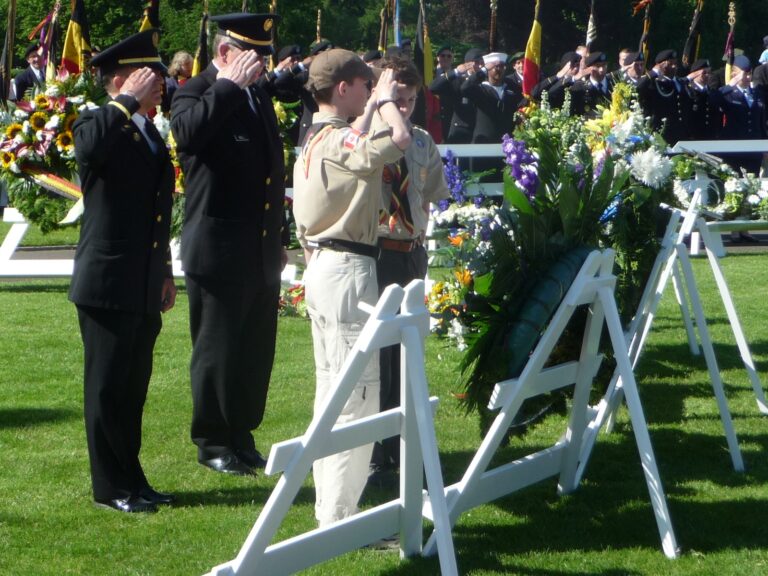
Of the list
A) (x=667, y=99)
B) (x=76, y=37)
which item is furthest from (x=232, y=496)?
(x=667, y=99)

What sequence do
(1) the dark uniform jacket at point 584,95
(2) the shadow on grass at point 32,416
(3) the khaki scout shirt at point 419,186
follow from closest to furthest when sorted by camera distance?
(3) the khaki scout shirt at point 419,186 → (2) the shadow on grass at point 32,416 → (1) the dark uniform jacket at point 584,95

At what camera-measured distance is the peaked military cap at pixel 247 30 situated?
6.03 meters

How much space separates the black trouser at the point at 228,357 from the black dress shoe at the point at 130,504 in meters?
0.76

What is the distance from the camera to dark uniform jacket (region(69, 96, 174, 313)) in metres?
5.29

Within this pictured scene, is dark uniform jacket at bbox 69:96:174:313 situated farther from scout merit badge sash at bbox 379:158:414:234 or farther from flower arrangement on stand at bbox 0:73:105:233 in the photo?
flower arrangement on stand at bbox 0:73:105:233

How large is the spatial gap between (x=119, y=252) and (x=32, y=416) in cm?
238

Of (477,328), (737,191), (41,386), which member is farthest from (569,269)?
(41,386)

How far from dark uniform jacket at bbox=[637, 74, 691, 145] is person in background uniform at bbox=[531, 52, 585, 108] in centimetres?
99

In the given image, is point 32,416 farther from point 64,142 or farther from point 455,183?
point 64,142

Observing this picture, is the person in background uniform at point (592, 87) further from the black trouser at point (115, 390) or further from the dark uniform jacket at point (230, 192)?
the black trouser at point (115, 390)

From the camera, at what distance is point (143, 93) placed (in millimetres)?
5348

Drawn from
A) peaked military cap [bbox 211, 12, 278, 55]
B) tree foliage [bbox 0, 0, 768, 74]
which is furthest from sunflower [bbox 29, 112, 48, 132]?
tree foliage [bbox 0, 0, 768, 74]

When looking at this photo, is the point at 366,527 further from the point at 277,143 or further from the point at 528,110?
the point at 528,110

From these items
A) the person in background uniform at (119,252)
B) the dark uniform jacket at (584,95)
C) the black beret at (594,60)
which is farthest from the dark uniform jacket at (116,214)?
the black beret at (594,60)
